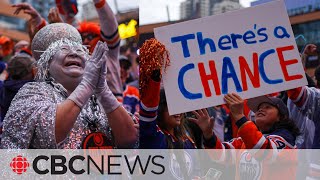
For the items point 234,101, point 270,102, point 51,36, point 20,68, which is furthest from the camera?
point 20,68

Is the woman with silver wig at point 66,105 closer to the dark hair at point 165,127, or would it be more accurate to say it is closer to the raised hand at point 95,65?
the raised hand at point 95,65

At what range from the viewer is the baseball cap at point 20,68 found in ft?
14.9

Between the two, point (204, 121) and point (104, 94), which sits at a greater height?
point (104, 94)

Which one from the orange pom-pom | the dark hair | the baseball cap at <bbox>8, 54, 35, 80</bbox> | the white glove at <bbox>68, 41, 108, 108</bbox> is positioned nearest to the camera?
the white glove at <bbox>68, 41, 108, 108</bbox>

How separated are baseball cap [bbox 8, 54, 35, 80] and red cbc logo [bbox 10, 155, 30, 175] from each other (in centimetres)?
169

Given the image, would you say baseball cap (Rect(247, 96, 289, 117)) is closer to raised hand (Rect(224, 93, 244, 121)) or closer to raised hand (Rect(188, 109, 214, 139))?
raised hand (Rect(188, 109, 214, 139))

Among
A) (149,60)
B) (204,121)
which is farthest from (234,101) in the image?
(149,60)

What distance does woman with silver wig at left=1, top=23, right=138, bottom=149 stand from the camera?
2875 mm

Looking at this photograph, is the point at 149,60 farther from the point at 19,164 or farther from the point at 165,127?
the point at 19,164

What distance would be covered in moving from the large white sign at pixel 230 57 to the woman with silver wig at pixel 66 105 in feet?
1.08

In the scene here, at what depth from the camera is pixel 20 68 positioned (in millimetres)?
4551

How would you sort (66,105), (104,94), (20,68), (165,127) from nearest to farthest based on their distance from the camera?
(66,105) < (104,94) < (165,127) < (20,68)

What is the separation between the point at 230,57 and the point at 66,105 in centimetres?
95

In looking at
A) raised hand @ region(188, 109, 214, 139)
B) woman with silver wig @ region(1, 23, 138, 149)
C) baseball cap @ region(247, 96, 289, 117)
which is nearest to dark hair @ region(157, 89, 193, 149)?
raised hand @ region(188, 109, 214, 139)
